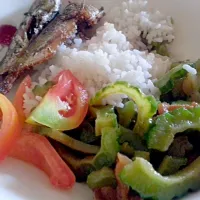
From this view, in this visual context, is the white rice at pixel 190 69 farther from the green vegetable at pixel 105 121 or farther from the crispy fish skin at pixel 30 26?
the crispy fish skin at pixel 30 26

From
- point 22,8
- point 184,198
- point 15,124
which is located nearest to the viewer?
point 184,198

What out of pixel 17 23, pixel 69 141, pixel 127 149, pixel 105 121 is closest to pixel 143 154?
pixel 127 149

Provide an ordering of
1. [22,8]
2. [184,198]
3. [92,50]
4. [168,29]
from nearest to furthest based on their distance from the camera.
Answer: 1. [184,198]
2. [92,50]
3. [168,29]
4. [22,8]

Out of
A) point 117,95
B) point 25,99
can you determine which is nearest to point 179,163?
point 117,95

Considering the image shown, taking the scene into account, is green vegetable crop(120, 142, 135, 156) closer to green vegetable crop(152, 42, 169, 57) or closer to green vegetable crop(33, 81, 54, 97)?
green vegetable crop(33, 81, 54, 97)

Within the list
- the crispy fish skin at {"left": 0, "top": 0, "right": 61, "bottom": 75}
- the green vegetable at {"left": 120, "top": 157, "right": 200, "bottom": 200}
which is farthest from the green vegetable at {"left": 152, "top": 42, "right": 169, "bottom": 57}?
the green vegetable at {"left": 120, "top": 157, "right": 200, "bottom": 200}

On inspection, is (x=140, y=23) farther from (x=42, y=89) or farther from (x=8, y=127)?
(x=8, y=127)

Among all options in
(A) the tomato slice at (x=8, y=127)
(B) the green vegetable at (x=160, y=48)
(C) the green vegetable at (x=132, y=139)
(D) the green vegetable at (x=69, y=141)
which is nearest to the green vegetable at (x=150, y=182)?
(C) the green vegetable at (x=132, y=139)

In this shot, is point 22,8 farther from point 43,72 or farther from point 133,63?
point 133,63
